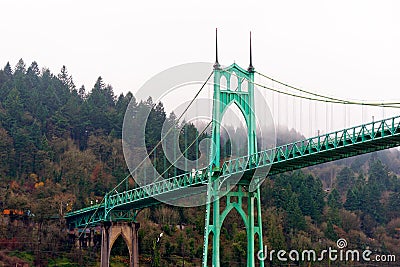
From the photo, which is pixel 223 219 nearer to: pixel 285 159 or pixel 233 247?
pixel 285 159

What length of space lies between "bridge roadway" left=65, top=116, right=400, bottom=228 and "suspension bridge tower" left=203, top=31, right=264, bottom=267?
0.61m

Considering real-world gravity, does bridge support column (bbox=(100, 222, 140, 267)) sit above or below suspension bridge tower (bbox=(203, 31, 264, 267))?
below

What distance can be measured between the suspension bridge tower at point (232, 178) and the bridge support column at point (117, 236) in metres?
11.8

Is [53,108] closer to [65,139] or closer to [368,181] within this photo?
[65,139]

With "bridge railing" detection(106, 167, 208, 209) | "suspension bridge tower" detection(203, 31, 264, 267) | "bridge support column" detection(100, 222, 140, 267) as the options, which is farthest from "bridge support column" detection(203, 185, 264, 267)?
"bridge support column" detection(100, 222, 140, 267)

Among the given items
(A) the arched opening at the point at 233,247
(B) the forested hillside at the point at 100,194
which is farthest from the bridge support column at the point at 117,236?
(A) the arched opening at the point at 233,247

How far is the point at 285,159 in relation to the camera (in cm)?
4031

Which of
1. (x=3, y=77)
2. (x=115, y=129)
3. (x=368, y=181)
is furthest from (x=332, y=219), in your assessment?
(x=3, y=77)

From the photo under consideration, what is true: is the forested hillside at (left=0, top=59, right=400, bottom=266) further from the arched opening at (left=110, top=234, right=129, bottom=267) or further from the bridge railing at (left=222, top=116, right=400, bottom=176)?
the bridge railing at (left=222, top=116, right=400, bottom=176)

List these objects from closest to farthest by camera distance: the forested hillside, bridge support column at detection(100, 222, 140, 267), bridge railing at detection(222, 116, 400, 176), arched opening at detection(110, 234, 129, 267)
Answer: bridge railing at detection(222, 116, 400, 176)
bridge support column at detection(100, 222, 140, 267)
arched opening at detection(110, 234, 129, 267)
the forested hillside

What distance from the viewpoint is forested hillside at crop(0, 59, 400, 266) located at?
206 ft

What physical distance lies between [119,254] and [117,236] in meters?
8.24

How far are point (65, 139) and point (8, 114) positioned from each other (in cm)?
614

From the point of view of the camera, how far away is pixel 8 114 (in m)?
77.6
